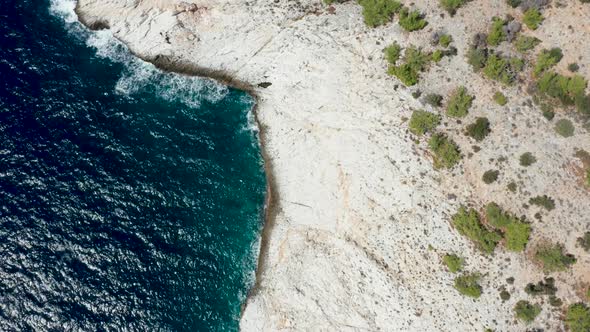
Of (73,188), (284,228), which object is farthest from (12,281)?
(284,228)

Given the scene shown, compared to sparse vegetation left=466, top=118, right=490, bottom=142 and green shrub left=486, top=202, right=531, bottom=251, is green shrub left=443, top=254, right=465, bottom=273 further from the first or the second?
sparse vegetation left=466, top=118, right=490, bottom=142

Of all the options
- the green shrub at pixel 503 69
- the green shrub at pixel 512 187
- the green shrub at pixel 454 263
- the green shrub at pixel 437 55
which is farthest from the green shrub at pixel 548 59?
the green shrub at pixel 454 263

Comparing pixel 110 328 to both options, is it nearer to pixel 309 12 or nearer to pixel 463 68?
pixel 309 12

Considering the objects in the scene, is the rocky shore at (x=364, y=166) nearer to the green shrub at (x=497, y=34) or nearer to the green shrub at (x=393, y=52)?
the green shrub at (x=393, y=52)

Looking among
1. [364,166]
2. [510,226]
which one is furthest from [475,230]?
[364,166]

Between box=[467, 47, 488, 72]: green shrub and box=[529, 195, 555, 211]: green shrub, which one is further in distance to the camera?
box=[467, 47, 488, 72]: green shrub

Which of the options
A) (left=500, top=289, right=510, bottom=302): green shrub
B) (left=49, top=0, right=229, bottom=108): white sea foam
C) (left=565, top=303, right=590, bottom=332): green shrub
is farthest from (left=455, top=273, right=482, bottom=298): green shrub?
(left=49, top=0, right=229, bottom=108): white sea foam

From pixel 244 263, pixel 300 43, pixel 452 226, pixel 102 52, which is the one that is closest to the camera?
pixel 452 226

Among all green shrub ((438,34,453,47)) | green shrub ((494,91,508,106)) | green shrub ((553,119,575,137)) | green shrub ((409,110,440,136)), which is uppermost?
green shrub ((438,34,453,47))
